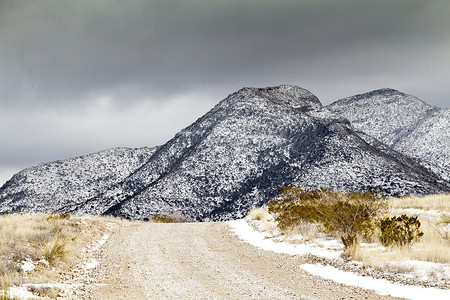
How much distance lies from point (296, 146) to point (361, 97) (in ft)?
271

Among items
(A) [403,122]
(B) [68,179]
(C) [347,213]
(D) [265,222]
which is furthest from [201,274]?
(A) [403,122]

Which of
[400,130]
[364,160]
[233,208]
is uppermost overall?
[400,130]

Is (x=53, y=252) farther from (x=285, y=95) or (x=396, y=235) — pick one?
(x=285, y=95)

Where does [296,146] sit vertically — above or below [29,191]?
above

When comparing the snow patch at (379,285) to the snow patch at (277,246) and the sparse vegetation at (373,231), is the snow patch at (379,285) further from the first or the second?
the snow patch at (277,246)

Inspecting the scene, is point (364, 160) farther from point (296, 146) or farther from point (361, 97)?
point (361, 97)

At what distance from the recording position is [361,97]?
149 m

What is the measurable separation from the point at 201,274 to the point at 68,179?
9253cm

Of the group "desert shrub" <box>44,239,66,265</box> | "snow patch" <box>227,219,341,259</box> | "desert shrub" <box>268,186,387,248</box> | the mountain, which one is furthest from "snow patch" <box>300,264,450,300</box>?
the mountain

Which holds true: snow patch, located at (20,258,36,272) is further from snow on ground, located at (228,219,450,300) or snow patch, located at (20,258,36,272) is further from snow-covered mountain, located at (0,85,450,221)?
snow-covered mountain, located at (0,85,450,221)

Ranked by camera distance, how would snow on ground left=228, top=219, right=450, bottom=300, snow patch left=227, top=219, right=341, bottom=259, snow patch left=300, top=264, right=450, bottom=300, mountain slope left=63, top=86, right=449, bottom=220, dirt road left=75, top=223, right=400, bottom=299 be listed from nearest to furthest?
snow patch left=300, top=264, right=450, bottom=300 → snow on ground left=228, top=219, right=450, bottom=300 → dirt road left=75, top=223, right=400, bottom=299 → snow patch left=227, top=219, right=341, bottom=259 → mountain slope left=63, top=86, right=449, bottom=220

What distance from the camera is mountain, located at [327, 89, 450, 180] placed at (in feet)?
328

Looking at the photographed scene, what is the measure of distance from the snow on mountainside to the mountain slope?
12.6 metres

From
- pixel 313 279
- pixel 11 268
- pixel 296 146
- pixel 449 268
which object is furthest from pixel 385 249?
pixel 296 146
